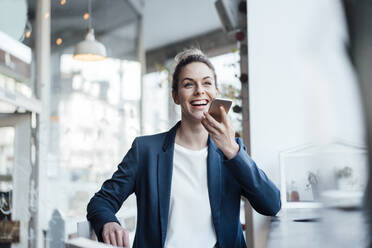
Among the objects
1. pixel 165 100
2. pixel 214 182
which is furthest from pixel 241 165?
pixel 165 100

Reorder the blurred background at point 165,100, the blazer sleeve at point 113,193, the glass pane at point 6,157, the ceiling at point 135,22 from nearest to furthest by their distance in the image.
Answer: the blurred background at point 165,100 → the blazer sleeve at point 113,193 → the glass pane at point 6,157 → the ceiling at point 135,22

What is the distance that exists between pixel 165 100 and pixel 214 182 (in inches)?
126

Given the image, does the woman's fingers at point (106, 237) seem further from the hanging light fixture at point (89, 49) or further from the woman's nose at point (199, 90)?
the hanging light fixture at point (89, 49)

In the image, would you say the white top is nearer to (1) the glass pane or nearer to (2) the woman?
(2) the woman

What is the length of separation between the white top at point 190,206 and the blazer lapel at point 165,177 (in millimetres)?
22

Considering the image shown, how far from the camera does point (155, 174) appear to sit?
129cm

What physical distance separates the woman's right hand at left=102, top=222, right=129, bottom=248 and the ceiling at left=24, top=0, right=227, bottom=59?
288cm

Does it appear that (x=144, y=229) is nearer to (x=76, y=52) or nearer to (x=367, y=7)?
(x=367, y=7)

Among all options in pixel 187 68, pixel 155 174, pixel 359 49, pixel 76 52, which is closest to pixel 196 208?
pixel 155 174

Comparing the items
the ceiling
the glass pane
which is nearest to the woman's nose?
the glass pane

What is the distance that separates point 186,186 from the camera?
126cm

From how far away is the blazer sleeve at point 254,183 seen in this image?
1.01m

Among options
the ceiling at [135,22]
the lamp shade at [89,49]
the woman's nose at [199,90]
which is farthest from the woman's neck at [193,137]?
the ceiling at [135,22]

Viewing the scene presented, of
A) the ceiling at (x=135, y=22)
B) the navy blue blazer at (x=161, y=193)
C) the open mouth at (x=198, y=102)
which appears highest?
the ceiling at (x=135, y=22)
